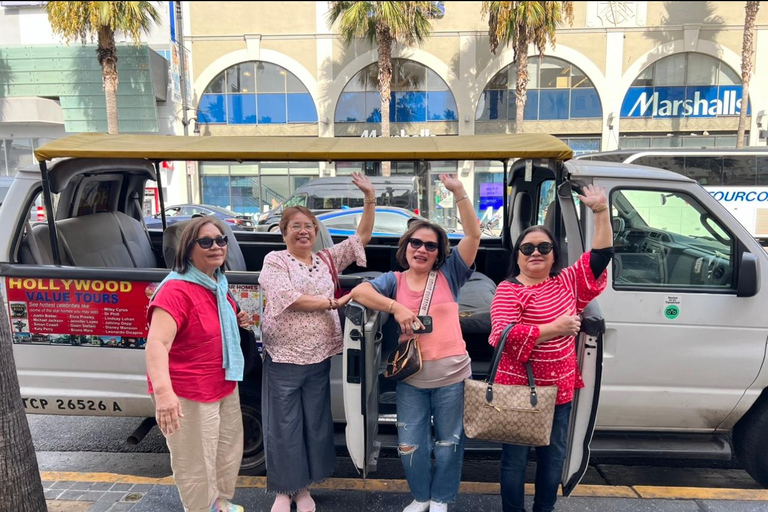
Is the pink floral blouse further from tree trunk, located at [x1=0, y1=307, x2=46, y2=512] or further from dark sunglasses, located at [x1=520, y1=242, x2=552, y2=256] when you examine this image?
tree trunk, located at [x1=0, y1=307, x2=46, y2=512]

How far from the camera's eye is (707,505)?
3.16 m

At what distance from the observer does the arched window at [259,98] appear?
24.2 metres

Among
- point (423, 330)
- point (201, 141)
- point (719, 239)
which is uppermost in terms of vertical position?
point (201, 141)

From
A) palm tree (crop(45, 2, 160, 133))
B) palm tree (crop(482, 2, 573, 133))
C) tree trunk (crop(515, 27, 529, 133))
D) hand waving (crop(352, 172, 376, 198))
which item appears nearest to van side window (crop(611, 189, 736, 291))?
hand waving (crop(352, 172, 376, 198))

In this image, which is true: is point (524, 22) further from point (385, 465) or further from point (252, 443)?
point (252, 443)

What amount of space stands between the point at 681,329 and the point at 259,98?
23350 millimetres

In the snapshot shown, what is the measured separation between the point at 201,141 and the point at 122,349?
141 centimetres

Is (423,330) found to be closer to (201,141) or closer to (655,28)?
(201,141)

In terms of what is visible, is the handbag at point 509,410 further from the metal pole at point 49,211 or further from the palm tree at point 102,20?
the palm tree at point 102,20

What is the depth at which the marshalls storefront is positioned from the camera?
22703 mm

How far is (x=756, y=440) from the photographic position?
3.43m

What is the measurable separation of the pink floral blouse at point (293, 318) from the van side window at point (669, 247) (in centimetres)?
183

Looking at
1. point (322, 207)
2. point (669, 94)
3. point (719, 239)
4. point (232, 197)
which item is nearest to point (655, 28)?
point (669, 94)

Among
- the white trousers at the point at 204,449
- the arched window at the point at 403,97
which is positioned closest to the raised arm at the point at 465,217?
the white trousers at the point at 204,449
